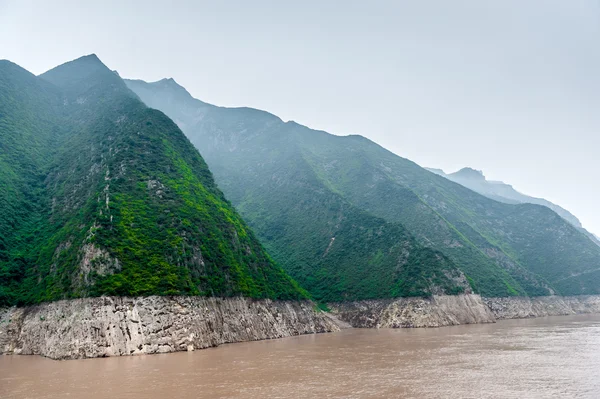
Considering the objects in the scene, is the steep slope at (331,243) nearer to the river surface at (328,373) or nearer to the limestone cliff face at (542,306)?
the limestone cliff face at (542,306)

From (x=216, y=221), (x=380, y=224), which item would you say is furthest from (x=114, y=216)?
(x=380, y=224)

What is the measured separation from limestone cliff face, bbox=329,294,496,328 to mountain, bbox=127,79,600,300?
139 inches

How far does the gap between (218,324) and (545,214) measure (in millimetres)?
159787

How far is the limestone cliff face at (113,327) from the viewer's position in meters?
48.3

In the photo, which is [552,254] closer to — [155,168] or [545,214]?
[545,214]

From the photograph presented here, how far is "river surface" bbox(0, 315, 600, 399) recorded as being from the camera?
1167 inches

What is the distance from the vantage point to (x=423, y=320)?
297 feet

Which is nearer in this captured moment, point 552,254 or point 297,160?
point 552,254

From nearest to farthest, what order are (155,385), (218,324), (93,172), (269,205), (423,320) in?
(155,385) < (218,324) < (93,172) < (423,320) < (269,205)

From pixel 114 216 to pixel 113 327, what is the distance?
64.8 feet

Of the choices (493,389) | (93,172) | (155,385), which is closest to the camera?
(493,389)

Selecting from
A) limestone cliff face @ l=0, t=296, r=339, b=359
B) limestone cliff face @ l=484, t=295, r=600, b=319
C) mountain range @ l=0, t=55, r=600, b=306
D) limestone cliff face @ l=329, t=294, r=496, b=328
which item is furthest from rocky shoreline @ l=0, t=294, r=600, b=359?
limestone cliff face @ l=484, t=295, r=600, b=319

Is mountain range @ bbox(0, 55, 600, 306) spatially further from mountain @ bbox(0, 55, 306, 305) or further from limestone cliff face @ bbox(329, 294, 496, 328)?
limestone cliff face @ bbox(329, 294, 496, 328)

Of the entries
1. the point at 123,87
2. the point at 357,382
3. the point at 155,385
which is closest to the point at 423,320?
the point at 357,382
